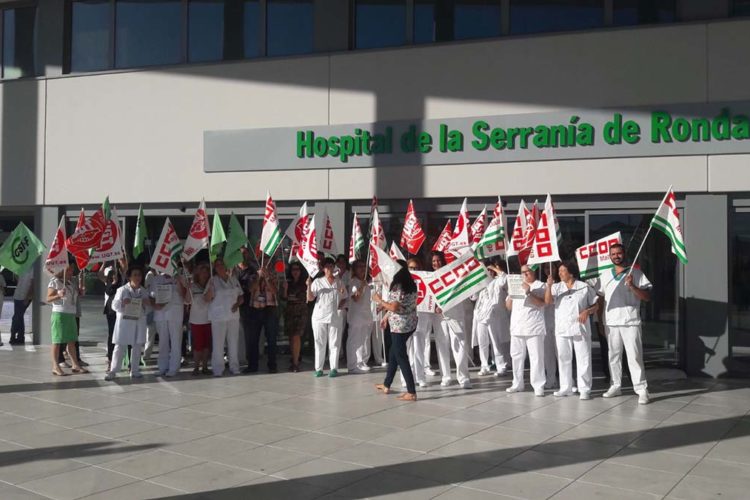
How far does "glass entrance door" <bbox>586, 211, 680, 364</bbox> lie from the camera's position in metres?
12.7

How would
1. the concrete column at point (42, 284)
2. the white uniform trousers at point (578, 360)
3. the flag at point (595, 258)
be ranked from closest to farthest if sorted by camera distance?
the white uniform trousers at point (578, 360)
the flag at point (595, 258)
the concrete column at point (42, 284)

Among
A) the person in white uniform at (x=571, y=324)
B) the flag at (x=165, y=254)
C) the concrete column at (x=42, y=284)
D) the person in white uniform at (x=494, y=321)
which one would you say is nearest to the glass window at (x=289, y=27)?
the flag at (x=165, y=254)

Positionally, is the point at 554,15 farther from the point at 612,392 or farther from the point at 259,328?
the point at 259,328

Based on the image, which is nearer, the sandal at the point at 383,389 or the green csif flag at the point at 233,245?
the sandal at the point at 383,389

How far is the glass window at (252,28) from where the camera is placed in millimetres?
15461

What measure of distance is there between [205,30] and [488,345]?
28.3 ft

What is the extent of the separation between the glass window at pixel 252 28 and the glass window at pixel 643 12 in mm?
6786

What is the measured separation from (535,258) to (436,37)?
5.36 m

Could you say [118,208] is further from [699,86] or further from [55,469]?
[699,86]

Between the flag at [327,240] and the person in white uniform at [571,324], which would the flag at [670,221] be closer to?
the person in white uniform at [571,324]

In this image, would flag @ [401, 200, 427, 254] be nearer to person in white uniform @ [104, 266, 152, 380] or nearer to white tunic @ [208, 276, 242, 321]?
white tunic @ [208, 276, 242, 321]

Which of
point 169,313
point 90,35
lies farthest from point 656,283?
point 90,35

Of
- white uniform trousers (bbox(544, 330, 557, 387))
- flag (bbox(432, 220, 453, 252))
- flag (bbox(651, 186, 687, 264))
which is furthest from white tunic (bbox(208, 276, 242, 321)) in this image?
flag (bbox(651, 186, 687, 264))

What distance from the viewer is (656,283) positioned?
1281 cm
